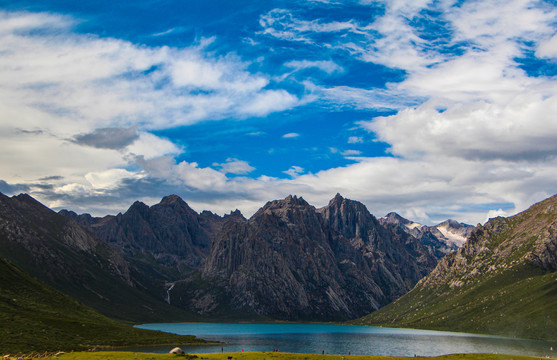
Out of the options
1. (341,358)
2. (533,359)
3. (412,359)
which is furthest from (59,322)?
(533,359)

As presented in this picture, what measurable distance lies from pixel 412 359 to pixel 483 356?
22297 mm

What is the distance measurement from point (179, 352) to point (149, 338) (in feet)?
342

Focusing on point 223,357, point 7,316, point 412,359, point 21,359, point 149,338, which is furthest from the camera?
point 149,338

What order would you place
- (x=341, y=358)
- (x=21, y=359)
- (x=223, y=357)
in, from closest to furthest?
(x=21, y=359) → (x=223, y=357) → (x=341, y=358)

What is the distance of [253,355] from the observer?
104875 millimetres

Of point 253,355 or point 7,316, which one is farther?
point 7,316

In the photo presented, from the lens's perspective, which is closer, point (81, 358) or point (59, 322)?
point (81, 358)

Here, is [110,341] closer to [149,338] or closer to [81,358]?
[149,338]

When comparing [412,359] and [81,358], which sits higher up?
[81,358]

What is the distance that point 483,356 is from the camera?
126500mm

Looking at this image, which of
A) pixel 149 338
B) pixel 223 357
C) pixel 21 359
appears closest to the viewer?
pixel 21 359

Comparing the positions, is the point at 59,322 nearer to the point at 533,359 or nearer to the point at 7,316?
the point at 7,316

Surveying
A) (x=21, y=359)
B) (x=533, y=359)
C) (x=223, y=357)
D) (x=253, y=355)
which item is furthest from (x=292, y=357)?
(x=533, y=359)

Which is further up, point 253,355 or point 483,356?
point 253,355
